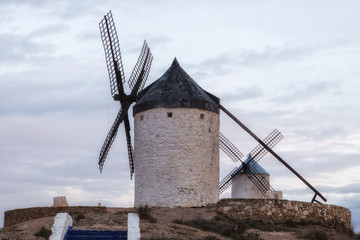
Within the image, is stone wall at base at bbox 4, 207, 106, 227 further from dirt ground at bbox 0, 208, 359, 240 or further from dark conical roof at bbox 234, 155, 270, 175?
dark conical roof at bbox 234, 155, 270, 175

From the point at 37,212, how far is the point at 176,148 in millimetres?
6726

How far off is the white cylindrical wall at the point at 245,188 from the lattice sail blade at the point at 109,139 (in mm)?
9380

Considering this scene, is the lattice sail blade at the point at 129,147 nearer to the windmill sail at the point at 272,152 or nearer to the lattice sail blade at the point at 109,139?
the lattice sail blade at the point at 109,139

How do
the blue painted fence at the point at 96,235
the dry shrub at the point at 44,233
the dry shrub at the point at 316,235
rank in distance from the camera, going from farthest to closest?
1. the dry shrub at the point at 316,235
2. the blue painted fence at the point at 96,235
3. the dry shrub at the point at 44,233

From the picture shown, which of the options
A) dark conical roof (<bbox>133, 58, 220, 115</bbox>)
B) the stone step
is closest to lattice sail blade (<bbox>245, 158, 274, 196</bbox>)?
dark conical roof (<bbox>133, 58, 220, 115</bbox>)

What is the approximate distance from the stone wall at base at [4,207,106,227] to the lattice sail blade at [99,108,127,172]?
16.0ft

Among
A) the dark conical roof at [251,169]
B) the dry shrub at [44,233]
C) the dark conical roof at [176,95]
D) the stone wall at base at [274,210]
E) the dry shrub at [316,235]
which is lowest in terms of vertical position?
the dry shrub at [316,235]

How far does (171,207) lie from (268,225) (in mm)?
4687

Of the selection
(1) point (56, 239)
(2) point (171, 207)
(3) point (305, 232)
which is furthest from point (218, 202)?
(1) point (56, 239)

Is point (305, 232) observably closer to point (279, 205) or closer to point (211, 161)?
point (279, 205)

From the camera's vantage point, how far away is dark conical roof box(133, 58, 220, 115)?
99.5 ft

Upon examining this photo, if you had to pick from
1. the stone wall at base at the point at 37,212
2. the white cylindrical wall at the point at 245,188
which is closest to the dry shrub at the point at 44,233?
the stone wall at base at the point at 37,212

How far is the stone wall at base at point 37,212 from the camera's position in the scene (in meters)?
28.5

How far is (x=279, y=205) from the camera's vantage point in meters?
27.9
